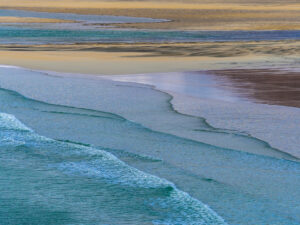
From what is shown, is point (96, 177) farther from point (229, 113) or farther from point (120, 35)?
point (120, 35)

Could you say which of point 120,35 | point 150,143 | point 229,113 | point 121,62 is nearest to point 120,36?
point 120,35

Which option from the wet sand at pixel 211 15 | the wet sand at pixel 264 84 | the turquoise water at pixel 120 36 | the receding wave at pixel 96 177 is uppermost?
the receding wave at pixel 96 177

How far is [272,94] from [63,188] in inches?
263

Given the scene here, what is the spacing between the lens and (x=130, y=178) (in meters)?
7.49

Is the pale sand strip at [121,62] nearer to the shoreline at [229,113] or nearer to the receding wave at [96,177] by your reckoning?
the shoreline at [229,113]

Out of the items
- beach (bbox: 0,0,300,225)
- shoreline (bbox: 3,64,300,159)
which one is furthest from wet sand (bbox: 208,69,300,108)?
shoreline (bbox: 3,64,300,159)

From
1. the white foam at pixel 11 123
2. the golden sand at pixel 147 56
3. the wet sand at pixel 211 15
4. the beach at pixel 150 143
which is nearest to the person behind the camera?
the beach at pixel 150 143

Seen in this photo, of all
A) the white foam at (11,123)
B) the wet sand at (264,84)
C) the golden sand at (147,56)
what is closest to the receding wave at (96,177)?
the white foam at (11,123)

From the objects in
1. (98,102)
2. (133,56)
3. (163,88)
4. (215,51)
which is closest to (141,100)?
(98,102)

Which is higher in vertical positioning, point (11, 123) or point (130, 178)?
point (130, 178)

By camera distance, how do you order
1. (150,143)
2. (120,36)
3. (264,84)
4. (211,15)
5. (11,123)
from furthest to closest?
(211,15)
(120,36)
(264,84)
(11,123)
(150,143)

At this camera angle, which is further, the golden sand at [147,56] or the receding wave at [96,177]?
the golden sand at [147,56]

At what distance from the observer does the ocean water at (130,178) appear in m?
6.33

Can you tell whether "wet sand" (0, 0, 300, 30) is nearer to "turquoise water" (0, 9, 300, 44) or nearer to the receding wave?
"turquoise water" (0, 9, 300, 44)
